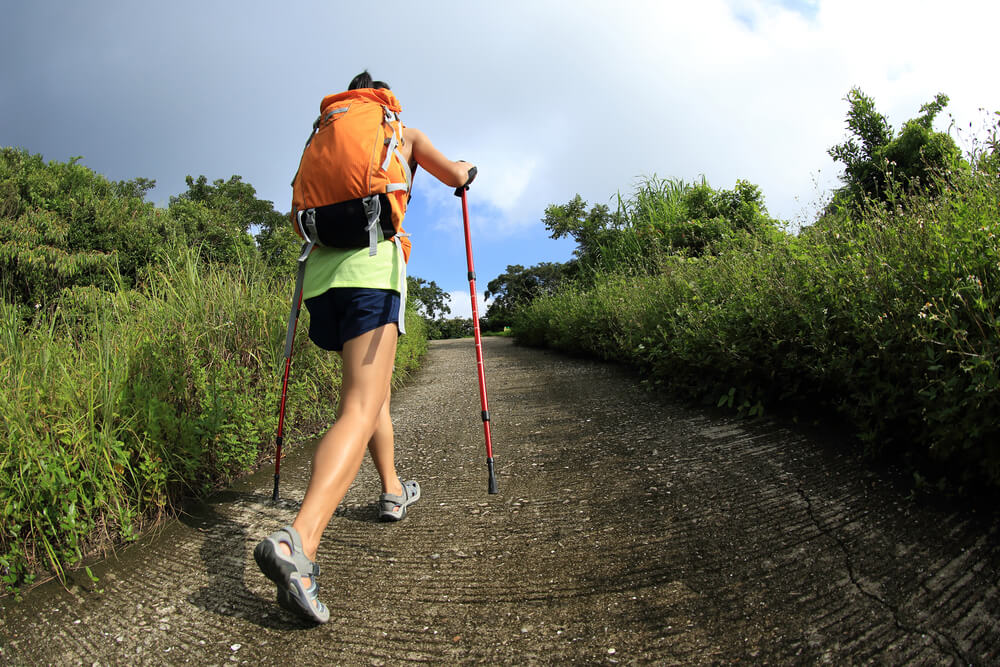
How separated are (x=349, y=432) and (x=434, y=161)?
4.29 ft

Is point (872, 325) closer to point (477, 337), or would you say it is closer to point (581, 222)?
point (477, 337)

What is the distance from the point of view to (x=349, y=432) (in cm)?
195

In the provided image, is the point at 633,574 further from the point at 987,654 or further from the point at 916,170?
the point at 916,170

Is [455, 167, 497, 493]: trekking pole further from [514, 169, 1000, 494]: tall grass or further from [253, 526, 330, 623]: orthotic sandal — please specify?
[514, 169, 1000, 494]: tall grass

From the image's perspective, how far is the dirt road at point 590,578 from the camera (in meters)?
1.62

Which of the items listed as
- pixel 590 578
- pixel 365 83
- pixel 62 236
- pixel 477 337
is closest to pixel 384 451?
pixel 477 337

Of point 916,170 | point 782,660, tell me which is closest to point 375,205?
point 782,660

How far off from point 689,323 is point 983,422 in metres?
2.42

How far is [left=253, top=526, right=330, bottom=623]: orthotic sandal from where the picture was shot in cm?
167

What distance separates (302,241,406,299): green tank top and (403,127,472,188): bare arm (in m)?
0.53

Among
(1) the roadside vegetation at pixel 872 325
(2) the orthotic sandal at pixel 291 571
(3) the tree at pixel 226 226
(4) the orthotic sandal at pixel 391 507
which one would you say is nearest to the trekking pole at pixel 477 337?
(4) the orthotic sandal at pixel 391 507

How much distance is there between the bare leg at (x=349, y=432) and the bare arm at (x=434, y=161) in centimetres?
83

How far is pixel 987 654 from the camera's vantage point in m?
1.43

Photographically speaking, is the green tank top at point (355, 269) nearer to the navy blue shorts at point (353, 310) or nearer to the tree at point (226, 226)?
the navy blue shorts at point (353, 310)
